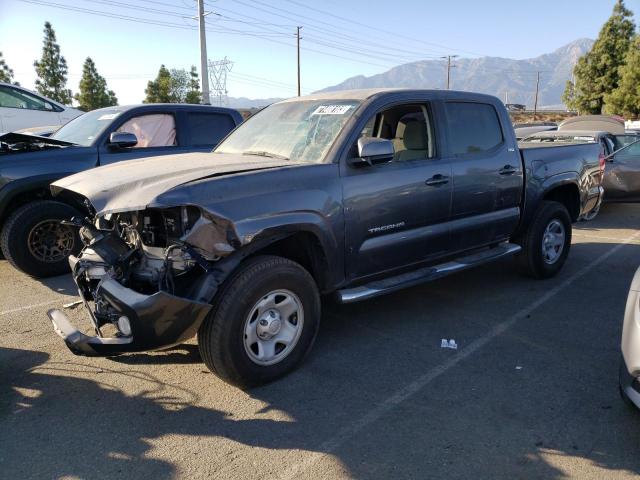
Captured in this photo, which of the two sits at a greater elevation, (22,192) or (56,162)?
(56,162)

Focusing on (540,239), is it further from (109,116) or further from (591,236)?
(109,116)

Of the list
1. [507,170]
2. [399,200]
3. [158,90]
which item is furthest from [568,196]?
[158,90]

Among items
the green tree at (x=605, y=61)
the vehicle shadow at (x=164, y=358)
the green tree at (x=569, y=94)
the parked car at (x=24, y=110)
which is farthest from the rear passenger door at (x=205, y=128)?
the green tree at (x=569, y=94)

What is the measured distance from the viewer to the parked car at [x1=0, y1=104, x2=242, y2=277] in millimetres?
5352

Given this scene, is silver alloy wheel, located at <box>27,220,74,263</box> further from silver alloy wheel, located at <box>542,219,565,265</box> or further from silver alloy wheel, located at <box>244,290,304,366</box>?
silver alloy wheel, located at <box>542,219,565,265</box>

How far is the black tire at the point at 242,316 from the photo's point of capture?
3.08 metres

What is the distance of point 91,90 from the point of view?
4094 centimetres

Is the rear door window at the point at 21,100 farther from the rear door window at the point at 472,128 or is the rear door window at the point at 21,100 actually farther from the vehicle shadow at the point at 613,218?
the vehicle shadow at the point at 613,218

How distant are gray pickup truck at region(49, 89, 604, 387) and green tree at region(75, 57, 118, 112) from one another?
4086 centimetres

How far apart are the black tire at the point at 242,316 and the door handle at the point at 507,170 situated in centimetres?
248

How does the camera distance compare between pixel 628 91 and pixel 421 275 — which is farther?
pixel 628 91

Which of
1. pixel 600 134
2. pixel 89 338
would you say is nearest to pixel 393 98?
pixel 89 338

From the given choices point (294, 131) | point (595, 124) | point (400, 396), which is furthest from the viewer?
point (595, 124)

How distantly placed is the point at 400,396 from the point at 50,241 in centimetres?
437
